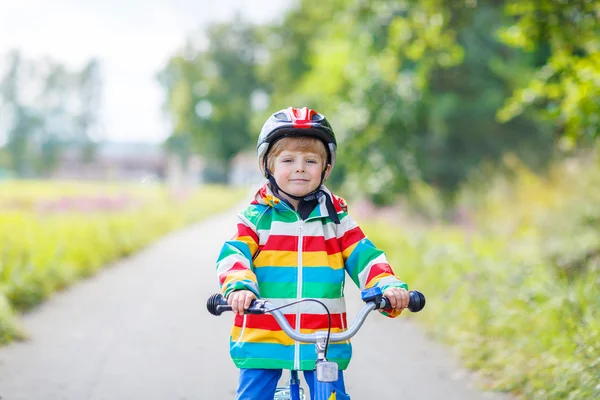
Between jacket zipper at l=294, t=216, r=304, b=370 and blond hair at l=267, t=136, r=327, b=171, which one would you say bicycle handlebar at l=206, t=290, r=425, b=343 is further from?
blond hair at l=267, t=136, r=327, b=171

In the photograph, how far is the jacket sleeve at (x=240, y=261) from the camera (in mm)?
2786

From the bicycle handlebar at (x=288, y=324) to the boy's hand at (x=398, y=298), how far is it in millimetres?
16

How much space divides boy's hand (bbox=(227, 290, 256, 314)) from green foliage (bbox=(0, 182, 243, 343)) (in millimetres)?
4556

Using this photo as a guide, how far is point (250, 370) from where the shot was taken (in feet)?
9.74

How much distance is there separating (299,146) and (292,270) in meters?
0.55

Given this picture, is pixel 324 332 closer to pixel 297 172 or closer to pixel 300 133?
pixel 297 172

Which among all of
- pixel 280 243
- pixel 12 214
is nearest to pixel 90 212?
pixel 12 214

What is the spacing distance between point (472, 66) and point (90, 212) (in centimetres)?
1118

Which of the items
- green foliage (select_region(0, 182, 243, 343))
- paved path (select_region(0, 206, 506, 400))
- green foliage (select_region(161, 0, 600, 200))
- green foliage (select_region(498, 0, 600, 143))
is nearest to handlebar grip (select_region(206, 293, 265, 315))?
paved path (select_region(0, 206, 506, 400))

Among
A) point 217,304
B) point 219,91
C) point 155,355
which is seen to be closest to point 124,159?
point 219,91

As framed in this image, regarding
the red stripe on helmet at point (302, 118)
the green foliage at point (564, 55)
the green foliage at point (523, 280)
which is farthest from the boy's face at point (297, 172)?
the green foliage at point (564, 55)

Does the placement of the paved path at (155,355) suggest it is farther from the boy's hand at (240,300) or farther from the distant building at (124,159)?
the distant building at (124,159)

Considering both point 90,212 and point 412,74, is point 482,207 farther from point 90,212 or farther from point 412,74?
point 90,212

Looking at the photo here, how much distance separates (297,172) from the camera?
315 centimetres
